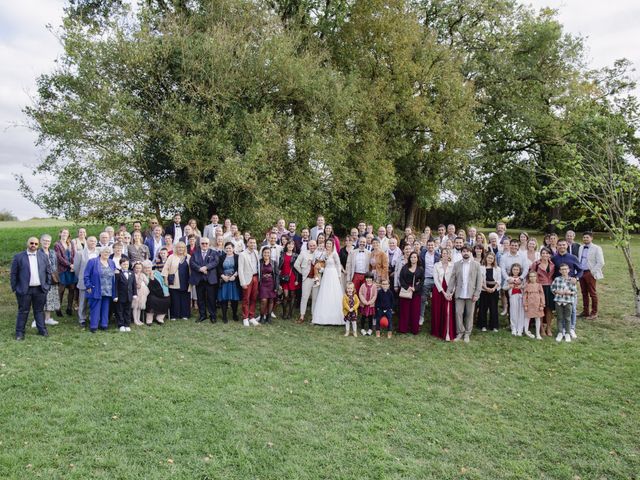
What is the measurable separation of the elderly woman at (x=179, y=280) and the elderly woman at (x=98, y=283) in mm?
1330

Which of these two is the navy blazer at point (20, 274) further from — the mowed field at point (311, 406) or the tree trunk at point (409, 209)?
the tree trunk at point (409, 209)

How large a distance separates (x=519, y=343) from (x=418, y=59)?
14.4 meters

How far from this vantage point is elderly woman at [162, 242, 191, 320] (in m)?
10.9

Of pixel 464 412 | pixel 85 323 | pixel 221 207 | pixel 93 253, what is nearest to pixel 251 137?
pixel 221 207

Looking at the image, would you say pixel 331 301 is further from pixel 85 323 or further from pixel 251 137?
pixel 251 137

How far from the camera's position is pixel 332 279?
11297 millimetres

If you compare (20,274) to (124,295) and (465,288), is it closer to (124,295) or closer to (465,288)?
(124,295)

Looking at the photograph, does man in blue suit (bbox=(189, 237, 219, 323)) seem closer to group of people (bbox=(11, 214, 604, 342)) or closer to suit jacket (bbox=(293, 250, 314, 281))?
group of people (bbox=(11, 214, 604, 342))

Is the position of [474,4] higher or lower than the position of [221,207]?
higher

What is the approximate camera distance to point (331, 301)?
11250 mm

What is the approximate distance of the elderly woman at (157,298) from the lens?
10.6 metres

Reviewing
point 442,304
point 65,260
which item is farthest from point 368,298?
point 65,260

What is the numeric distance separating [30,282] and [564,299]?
1074cm

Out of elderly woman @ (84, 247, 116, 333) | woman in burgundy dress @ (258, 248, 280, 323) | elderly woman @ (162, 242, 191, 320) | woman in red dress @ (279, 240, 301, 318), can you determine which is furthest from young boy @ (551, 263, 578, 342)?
elderly woman @ (84, 247, 116, 333)
